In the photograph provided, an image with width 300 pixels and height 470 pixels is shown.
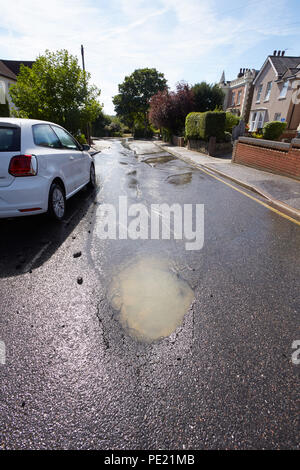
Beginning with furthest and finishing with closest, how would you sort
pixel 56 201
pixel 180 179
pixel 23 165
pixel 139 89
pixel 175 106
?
pixel 139 89 < pixel 175 106 < pixel 180 179 < pixel 56 201 < pixel 23 165

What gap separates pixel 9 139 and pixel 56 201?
1.25m

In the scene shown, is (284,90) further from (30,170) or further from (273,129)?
(30,170)

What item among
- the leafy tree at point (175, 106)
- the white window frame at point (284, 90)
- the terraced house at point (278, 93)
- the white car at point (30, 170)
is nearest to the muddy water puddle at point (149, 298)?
the white car at point (30, 170)

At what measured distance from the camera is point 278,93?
1045 inches

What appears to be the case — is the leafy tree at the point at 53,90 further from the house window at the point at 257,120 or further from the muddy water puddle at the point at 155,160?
the house window at the point at 257,120

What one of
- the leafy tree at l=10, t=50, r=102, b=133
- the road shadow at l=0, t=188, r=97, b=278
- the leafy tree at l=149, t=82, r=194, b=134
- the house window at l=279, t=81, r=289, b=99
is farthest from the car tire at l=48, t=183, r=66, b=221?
the house window at l=279, t=81, r=289, b=99

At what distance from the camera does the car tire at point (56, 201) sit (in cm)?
451

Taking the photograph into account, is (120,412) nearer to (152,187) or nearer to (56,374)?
(56,374)

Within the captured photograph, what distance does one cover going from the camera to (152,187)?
8086 millimetres

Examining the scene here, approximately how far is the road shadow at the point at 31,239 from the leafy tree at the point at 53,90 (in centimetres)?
1290

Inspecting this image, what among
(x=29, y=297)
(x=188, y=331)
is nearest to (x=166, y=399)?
(x=188, y=331)

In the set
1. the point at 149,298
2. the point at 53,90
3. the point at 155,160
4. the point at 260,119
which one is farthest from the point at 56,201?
the point at 260,119

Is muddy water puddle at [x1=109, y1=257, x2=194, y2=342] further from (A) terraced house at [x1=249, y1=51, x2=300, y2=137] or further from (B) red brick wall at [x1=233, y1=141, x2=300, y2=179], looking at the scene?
(A) terraced house at [x1=249, y1=51, x2=300, y2=137]
